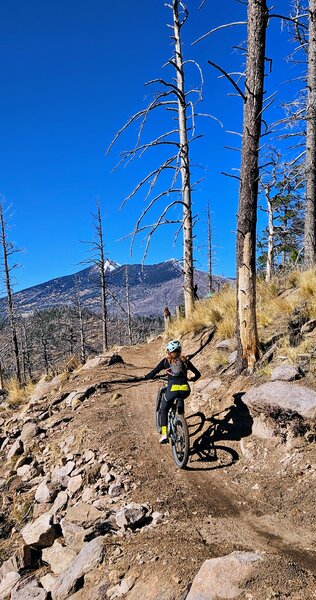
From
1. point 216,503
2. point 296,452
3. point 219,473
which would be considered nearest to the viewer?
point 216,503

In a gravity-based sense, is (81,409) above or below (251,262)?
below

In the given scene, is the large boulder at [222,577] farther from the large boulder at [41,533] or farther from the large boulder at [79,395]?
the large boulder at [79,395]

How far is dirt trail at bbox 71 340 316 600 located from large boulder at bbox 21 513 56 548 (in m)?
1.13

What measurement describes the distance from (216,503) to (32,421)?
602 cm

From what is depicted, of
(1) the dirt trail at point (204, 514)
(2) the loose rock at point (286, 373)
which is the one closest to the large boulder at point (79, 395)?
(1) the dirt trail at point (204, 514)

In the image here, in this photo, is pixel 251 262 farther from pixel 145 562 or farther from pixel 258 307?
pixel 145 562

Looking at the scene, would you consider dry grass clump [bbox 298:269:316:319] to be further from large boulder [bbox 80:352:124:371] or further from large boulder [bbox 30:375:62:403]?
large boulder [bbox 30:375:62:403]

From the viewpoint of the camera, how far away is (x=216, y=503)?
509cm

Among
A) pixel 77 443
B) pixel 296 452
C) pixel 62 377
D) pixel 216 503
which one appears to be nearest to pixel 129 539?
pixel 216 503

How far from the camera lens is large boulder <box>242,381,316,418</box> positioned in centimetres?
571

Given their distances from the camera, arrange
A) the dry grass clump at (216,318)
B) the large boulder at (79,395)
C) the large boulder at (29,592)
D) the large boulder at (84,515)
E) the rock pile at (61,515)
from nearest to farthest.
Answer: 1. the large boulder at (29,592)
2. the rock pile at (61,515)
3. the large boulder at (84,515)
4. the large boulder at (79,395)
5. the dry grass clump at (216,318)

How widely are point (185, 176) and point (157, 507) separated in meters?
11.7

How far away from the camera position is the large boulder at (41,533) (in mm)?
4996

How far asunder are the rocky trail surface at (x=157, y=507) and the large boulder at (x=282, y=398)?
0.30 metres
